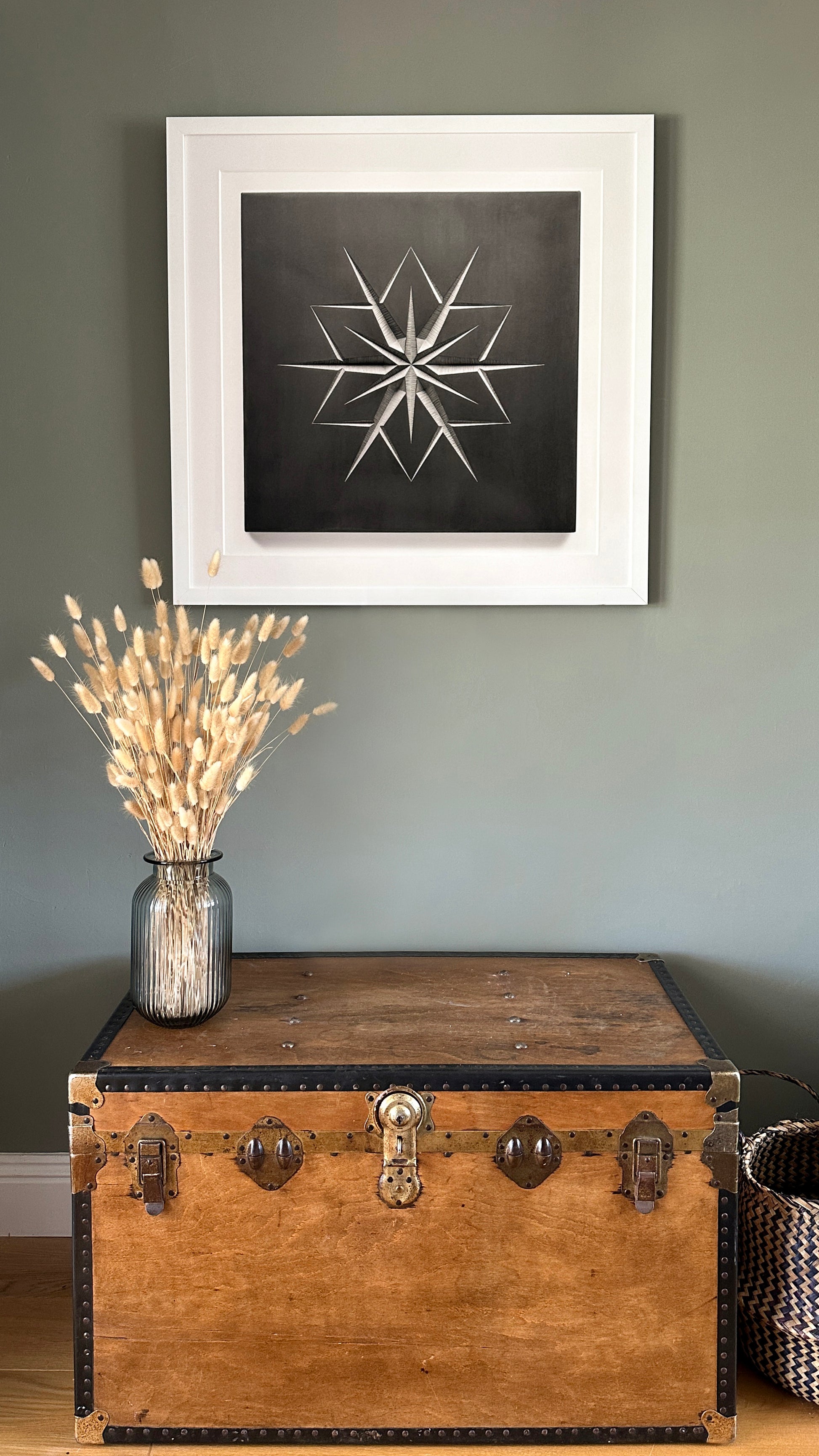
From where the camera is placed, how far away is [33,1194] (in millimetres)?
2188

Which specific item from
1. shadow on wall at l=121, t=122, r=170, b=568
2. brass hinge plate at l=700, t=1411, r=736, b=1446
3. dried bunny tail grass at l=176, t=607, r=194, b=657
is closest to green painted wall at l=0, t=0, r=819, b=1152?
shadow on wall at l=121, t=122, r=170, b=568

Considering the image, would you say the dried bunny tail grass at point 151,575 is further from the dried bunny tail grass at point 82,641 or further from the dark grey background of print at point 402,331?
the dark grey background of print at point 402,331

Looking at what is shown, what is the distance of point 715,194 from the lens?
6.66 ft

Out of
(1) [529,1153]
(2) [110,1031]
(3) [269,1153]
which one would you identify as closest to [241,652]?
(2) [110,1031]

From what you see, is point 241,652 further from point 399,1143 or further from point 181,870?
point 399,1143

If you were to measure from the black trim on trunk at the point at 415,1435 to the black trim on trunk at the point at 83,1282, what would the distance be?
0.43 feet

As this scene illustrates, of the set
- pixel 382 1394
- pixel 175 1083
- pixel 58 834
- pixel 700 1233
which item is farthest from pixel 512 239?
pixel 382 1394

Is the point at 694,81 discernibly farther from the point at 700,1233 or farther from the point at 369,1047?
the point at 700,1233

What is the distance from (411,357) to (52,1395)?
193 centimetres

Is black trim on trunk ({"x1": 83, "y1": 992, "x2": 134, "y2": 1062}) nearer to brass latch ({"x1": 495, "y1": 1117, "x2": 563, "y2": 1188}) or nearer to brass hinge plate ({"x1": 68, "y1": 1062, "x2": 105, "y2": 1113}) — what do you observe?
brass hinge plate ({"x1": 68, "y1": 1062, "x2": 105, "y2": 1113})

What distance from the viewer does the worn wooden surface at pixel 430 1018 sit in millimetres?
1685

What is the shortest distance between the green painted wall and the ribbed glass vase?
34 centimetres

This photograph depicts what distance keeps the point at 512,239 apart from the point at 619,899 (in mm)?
1298

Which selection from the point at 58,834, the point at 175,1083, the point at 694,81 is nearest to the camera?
the point at 175,1083
